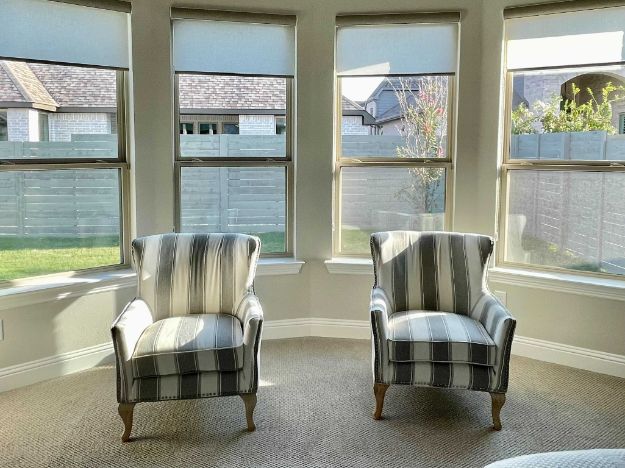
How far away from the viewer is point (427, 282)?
3.50 metres

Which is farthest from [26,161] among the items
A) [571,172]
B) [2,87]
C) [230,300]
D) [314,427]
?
[571,172]

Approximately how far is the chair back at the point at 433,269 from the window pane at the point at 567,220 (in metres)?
0.72

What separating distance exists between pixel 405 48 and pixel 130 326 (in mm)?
2475

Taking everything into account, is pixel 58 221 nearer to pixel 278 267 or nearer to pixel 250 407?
pixel 278 267

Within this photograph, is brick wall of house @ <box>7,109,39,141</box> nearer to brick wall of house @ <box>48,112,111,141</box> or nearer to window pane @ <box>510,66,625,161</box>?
brick wall of house @ <box>48,112,111,141</box>

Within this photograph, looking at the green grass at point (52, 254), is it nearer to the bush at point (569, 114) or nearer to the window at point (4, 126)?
the window at point (4, 126)

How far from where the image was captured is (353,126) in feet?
14.0

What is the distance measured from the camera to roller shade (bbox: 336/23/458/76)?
4.07 meters

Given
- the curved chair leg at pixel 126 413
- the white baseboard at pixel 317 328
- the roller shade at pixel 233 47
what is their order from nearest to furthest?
the curved chair leg at pixel 126 413
the roller shade at pixel 233 47
the white baseboard at pixel 317 328

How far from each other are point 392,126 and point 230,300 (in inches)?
66.0

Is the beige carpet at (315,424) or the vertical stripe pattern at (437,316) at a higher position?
the vertical stripe pattern at (437,316)

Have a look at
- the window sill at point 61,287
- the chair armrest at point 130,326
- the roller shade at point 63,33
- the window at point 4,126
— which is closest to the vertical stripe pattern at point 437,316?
the chair armrest at point 130,326

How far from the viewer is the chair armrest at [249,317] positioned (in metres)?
2.89

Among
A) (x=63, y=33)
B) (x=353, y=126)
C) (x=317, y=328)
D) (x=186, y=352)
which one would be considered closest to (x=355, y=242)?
(x=317, y=328)
